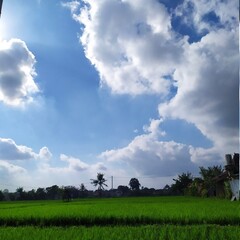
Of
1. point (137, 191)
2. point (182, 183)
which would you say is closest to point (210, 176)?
point (182, 183)

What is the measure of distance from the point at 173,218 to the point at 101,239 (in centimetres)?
625

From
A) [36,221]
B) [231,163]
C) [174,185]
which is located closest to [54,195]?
[174,185]

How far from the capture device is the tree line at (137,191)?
44456 millimetres

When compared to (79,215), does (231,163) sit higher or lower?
higher

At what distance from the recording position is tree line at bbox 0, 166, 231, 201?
44456 millimetres

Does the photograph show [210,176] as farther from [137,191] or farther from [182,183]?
[137,191]

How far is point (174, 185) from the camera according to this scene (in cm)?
6272

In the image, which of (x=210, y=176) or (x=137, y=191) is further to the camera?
(x=137, y=191)

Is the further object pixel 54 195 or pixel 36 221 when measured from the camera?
pixel 54 195

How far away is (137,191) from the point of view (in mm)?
85062

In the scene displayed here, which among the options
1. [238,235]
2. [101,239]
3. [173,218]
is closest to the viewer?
[101,239]

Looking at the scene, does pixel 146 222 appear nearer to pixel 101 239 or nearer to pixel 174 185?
pixel 101 239

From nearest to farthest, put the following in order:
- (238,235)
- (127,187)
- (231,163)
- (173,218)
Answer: (238,235) → (173,218) → (231,163) → (127,187)

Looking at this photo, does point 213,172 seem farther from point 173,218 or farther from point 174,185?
point 173,218
